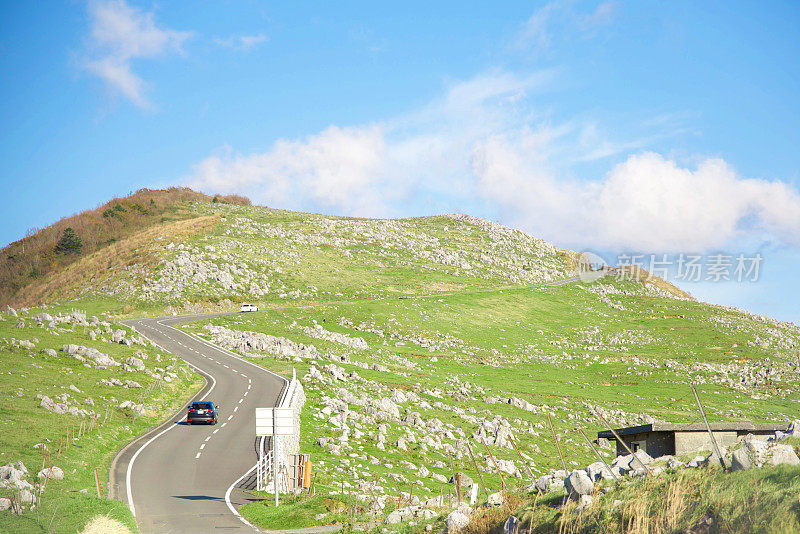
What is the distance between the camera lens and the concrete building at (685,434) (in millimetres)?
27578

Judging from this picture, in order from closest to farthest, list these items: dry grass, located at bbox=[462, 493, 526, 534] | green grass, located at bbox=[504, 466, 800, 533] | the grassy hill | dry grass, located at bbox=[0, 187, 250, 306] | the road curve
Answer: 1. green grass, located at bbox=[504, 466, 800, 533]
2. dry grass, located at bbox=[462, 493, 526, 534]
3. the road curve
4. the grassy hill
5. dry grass, located at bbox=[0, 187, 250, 306]

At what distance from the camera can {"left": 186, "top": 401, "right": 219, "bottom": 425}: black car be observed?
149ft

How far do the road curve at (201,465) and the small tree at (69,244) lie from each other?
86.6 m

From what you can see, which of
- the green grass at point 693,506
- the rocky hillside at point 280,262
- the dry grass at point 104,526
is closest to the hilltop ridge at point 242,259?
the rocky hillside at point 280,262

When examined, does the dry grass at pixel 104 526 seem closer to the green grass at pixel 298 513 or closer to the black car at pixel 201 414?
the green grass at pixel 298 513

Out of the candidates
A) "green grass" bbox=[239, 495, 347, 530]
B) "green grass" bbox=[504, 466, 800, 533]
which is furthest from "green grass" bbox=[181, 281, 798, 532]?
"green grass" bbox=[504, 466, 800, 533]

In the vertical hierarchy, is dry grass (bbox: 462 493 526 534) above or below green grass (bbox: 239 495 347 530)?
above

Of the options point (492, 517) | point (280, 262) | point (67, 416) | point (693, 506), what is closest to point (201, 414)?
point (67, 416)

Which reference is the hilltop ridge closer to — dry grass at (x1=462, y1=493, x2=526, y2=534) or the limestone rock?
dry grass at (x1=462, y1=493, x2=526, y2=534)

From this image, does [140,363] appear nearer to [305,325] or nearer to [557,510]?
[305,325]

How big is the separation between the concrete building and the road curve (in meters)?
18.1

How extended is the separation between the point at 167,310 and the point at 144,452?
70118mm

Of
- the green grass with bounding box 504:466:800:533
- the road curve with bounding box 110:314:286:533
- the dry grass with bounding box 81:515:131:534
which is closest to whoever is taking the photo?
the green grass with bounding box 504:466:800:533

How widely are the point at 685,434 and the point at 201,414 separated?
1281 inches
